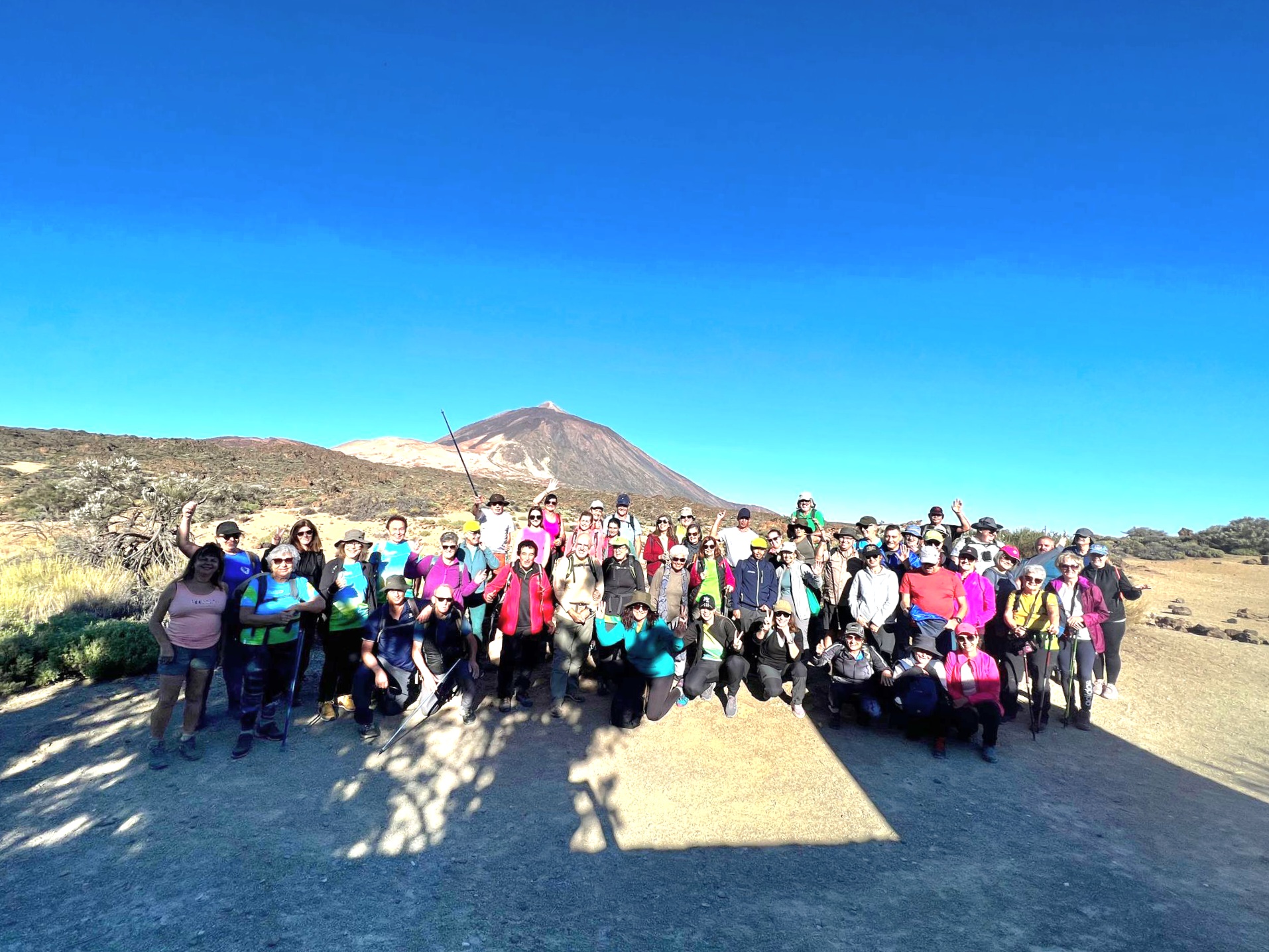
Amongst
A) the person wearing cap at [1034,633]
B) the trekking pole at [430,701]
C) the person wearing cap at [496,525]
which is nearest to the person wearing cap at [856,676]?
the person wearing cap at [1034,633]

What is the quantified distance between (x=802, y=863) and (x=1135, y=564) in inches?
831

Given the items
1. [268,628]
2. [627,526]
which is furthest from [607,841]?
[627,526]

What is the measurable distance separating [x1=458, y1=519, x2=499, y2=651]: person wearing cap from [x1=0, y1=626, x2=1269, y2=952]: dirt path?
0.82 m

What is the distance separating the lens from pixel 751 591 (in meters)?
6.59

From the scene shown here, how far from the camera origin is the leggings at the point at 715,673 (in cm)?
618

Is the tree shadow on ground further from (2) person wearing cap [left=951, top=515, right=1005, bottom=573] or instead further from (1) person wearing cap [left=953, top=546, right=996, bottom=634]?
(2) person wearing cap [left=951, top=515, right=1005, bottom=573]

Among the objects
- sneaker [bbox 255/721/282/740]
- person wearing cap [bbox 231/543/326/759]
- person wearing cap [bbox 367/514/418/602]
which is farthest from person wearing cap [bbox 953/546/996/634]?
sneaker [bbox 255/721/282/740]

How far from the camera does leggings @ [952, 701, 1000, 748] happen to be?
549 cm

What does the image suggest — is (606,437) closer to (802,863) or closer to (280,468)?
(280,468)

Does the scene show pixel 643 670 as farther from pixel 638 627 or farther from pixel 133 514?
pixel 133 514

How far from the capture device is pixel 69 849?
3.59 metres

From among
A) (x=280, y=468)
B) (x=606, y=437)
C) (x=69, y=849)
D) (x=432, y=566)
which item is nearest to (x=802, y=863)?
(x=432, y=566)

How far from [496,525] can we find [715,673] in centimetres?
322

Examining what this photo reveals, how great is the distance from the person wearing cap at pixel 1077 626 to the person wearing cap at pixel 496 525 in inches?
235
